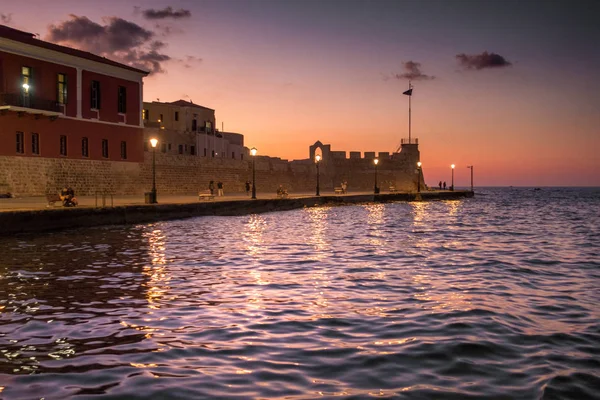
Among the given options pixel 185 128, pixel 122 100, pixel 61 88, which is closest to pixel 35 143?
pixel 61 88

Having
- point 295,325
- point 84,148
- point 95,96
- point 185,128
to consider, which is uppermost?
point 185,128

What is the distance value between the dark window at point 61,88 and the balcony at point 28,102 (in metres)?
0.56

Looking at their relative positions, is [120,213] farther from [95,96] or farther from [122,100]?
[122,100]

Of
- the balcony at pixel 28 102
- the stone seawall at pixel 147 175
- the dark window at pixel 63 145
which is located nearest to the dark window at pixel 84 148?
the stone seawall at pixel 147 175

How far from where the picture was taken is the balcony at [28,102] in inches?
1159

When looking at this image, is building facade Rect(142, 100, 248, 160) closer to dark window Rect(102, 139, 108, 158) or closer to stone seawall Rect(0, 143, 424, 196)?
stone seawall Rect(0, 143, 424, 196)

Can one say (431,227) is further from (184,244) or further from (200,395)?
(200,395)

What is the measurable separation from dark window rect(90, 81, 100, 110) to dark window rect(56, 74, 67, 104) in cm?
204

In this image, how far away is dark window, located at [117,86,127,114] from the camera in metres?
37.1

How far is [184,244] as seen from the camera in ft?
60.2

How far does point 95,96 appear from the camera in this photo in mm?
35219

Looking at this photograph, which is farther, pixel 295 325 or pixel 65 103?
pixel 65 103

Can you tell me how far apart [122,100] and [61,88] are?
15.9ft

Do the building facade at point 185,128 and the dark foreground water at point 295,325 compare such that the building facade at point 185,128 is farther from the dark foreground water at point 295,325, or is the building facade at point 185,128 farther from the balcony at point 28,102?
the dark foreground water at point 295,325
